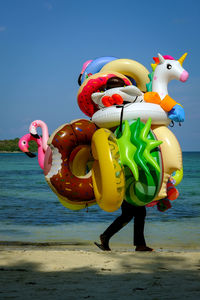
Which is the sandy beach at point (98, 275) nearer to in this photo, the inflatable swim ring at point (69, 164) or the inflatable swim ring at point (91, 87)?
the inflatable swim ring at point (69, 164)

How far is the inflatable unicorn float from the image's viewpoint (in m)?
5.21

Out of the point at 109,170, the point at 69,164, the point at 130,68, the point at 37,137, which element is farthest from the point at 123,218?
the point at 37,137

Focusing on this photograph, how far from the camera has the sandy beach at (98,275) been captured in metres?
3.93

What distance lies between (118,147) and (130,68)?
5.21 ft

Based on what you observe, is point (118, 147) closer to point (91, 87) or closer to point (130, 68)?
point (91, 87)

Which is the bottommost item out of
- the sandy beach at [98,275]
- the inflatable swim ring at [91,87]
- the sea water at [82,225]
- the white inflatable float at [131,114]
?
the sea water at [82,225]

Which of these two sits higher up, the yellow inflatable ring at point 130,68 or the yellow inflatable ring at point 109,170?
the yellow inflatable ring at point 130,68

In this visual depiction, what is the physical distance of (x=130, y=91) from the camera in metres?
5.78

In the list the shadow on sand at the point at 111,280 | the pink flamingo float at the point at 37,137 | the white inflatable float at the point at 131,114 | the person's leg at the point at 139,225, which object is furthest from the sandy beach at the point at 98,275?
the pink flamingo float at the point at 37,137

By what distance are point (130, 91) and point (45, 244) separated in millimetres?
4029

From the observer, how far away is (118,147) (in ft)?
17.5

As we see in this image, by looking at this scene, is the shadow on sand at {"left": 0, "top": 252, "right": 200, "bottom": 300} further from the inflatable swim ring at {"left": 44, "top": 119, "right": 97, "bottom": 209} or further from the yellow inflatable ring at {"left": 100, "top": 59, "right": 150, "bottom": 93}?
the yellow inflatable ring at {"left": 100, "top": 59, "right": 150, "bottom": 93}

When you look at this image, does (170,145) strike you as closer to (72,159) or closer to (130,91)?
(130,91)

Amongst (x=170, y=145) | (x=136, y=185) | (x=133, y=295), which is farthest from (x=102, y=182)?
(x=133, y=295)
